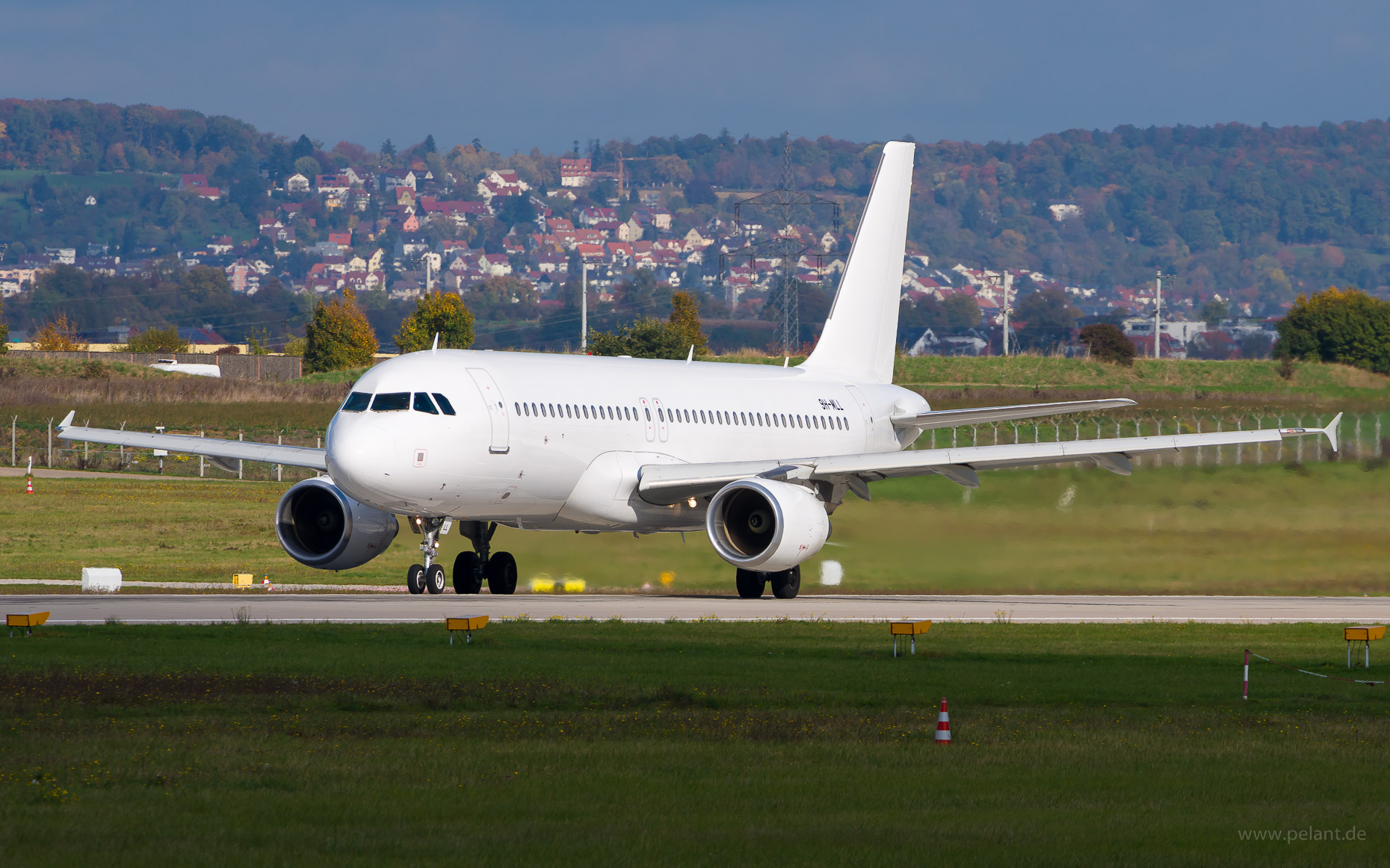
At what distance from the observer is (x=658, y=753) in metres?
15.2

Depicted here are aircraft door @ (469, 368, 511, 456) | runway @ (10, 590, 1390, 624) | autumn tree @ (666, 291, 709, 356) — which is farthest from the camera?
autumn tree @ (666, 291, 709, 356)

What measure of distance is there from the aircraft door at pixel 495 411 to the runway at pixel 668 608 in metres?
2.90

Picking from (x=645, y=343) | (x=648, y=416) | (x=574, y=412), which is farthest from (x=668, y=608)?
(x=645, y=343)

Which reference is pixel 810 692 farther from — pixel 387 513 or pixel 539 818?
pixel 387 513

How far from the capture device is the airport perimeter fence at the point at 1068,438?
41094 mm

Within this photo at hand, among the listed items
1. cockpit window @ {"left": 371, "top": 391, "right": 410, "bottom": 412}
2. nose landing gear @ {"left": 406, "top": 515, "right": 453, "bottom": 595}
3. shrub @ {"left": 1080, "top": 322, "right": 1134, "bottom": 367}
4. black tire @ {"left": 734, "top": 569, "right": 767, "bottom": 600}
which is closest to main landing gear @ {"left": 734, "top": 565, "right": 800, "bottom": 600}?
black tire @ {"left": 734, "top": 569, "right": 767, "bottom": 600}

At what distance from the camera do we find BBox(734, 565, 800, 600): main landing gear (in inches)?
1400

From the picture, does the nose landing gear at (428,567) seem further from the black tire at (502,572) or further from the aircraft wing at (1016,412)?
the aircraft wing at (1016,412)

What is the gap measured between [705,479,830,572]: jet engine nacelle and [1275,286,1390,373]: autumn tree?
7184 cm

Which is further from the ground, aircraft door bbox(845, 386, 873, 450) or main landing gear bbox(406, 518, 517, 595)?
aircraft door bbox(845, 386, 873, 450)

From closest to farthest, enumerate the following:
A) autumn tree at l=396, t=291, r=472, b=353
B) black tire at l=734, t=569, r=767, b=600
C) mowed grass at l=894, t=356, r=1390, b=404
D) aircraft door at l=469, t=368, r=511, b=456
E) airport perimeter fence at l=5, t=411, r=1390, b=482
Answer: aircraft door at l=469, t=368, r=511, b=456 < black tire at l=734, t=569, r=767, b=600 < airport perimeter fence at l=5, t=411, r=1390, b=482 < mowed grass at l=894, t=356, r=1390, b=404 < autumn tree at l=396, t=291, r=472, b=353

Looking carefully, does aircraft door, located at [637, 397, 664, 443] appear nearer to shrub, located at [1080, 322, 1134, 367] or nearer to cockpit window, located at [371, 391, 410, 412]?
cockpit window, located at [371, 391, 410, 412]

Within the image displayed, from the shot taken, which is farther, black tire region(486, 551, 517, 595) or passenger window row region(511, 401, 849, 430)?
black tire region(486, 551, 517, 595)

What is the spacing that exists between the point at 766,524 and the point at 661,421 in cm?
371
